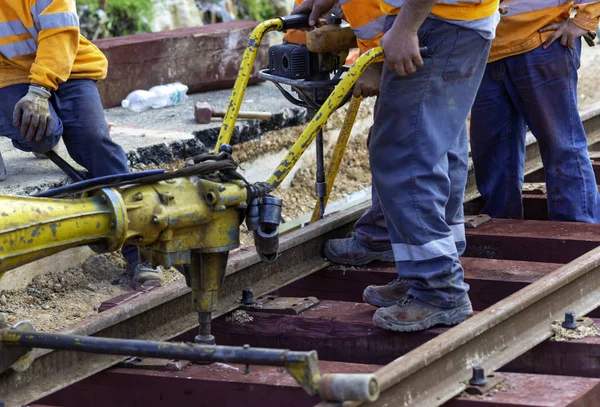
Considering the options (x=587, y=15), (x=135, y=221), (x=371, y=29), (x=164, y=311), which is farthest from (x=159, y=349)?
(x=587, y=15)

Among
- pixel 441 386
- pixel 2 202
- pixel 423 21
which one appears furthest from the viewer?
pixel 423 21

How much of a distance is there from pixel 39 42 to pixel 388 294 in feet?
7.87

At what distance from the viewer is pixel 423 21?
12.4 feet

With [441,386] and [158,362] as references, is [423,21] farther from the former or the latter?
[158,362]

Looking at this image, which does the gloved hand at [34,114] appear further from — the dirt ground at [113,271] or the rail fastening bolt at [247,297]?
the rail fastening bolt at [247,297]

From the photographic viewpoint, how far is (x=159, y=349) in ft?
10.7

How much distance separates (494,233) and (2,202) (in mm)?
2968

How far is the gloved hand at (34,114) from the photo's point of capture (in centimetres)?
553

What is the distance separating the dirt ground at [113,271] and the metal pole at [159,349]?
1.74 meters

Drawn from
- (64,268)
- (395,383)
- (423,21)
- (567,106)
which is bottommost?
(64,268)

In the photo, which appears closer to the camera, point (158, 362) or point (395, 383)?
point (395, 383)

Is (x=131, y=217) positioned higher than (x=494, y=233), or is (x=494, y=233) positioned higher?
(x=131, y=217)

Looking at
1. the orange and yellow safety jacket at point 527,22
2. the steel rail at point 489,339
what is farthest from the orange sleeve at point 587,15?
the steel rail at point 489,339

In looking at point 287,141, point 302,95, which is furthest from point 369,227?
point 287,141
